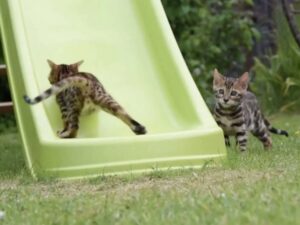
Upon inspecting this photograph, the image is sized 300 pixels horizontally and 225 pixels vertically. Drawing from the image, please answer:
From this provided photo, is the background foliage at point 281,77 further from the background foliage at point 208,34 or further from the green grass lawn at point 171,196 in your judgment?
the green grass lawn at point 171,196

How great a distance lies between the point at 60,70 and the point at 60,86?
446mm

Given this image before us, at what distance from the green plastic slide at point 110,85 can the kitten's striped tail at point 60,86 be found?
12cm

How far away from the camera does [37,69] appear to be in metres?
7.04

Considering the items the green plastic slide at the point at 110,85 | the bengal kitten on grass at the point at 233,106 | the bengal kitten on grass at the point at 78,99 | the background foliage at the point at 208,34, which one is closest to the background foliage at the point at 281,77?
the background foliage at the point at 208,34

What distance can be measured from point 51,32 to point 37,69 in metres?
0.58

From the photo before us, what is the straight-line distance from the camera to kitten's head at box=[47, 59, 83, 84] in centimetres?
678

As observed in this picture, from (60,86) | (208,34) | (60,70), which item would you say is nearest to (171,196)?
(60,86)

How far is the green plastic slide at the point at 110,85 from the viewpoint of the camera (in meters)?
5.79

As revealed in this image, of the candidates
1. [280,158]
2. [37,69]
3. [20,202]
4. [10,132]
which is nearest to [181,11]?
[10,132]

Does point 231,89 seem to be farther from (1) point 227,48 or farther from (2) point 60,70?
(1) point 227,48

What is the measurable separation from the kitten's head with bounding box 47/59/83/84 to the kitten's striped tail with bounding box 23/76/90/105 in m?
0.22

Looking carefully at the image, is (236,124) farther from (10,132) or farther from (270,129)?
(10,132)

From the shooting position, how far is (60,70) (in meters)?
6.82

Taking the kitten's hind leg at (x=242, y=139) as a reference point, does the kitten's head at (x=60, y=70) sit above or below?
above
